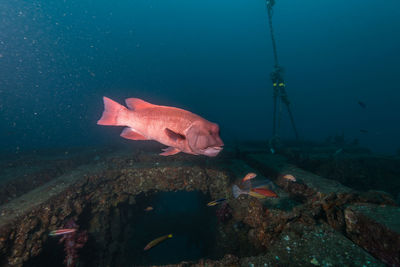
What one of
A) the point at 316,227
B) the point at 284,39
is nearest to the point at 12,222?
the point at 316,227

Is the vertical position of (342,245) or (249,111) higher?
(249,111)

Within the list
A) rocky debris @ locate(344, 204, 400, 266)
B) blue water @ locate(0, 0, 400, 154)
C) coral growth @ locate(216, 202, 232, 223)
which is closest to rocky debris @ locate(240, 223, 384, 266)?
rocky debris @ locate(344, 204, 400, 266)

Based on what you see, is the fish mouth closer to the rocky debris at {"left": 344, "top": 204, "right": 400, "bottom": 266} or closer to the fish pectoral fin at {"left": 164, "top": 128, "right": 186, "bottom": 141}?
the fish pectoral fin at {"left": 164, "top": 128, "right": 186, "bottom": 141}

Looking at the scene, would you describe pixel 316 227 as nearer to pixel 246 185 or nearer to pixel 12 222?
pixel 246 185

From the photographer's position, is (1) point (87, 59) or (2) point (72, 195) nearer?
(2) point (72, 195)

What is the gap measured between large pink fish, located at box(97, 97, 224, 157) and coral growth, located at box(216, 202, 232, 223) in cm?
314

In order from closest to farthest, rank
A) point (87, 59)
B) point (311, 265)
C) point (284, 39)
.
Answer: point (311, 265), point (87, 59), point (284, 39)

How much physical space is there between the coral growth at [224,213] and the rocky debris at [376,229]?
8.70ft

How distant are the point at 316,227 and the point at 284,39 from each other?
171740 millimetres

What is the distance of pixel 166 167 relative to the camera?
17.8 feet

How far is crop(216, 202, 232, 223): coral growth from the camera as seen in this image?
4.68 metres

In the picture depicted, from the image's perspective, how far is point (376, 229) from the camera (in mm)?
2430

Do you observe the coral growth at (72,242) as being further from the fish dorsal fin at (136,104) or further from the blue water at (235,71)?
the blue water at (235,71)

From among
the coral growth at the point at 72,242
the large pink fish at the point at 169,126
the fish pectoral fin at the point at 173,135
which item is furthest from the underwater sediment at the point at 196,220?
the fish pectoral fin at the point at 173,135
